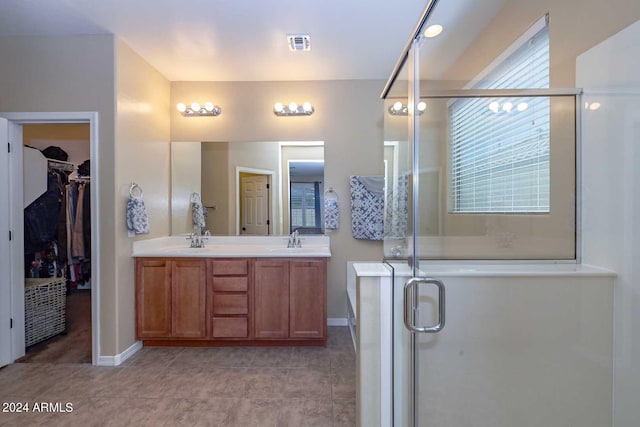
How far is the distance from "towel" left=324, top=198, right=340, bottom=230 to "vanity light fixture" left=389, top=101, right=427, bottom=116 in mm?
1078

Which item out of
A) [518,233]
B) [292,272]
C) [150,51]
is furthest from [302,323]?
[150,51]

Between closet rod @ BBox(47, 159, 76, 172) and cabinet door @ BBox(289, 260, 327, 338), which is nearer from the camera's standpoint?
cabinet door @ BBox(289, 260, 327, 338)

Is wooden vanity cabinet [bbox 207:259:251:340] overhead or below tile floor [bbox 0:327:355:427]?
overhead

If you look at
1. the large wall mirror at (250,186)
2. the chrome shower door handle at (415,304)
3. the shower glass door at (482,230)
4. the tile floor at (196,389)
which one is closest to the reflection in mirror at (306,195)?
the large wall mirror at (250,186)

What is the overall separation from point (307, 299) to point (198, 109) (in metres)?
2.25

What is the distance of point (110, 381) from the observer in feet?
7.63

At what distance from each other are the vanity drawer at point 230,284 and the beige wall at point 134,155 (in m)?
0.73

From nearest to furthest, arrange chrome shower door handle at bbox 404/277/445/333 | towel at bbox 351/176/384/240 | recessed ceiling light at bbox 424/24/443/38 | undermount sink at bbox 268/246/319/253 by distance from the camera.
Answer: chrome shower door handle at bbox 404/277/445/333, recessed ceiling light at bbox 424/24/443/38, undermount sink at bbox 268/246/319/253, towel at bbox 351/176/384/240

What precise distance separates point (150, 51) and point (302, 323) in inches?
108

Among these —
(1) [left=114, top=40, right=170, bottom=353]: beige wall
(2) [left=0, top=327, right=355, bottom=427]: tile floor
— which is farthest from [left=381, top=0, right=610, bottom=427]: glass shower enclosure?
(1) [left=114, top=40, right=170, bottom=353]: beige wall

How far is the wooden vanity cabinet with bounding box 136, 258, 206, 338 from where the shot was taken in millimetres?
2844

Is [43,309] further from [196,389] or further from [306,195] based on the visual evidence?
[306,195]

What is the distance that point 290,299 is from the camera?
286 centimetres

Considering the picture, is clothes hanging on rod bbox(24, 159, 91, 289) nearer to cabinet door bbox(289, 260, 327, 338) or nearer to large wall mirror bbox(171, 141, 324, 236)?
large wall mirror bbox(171, 141, 324, 236)
